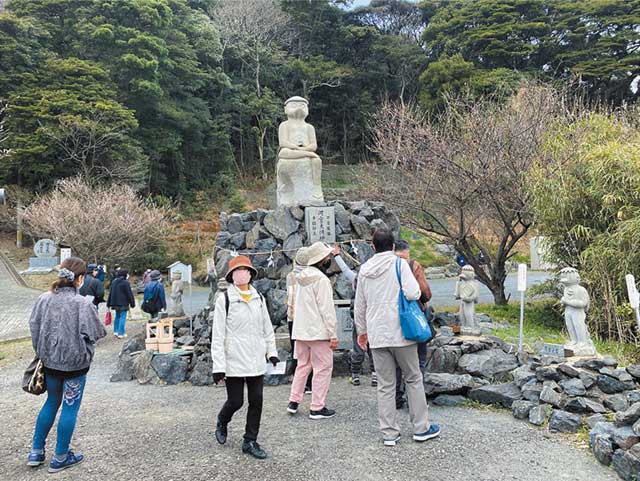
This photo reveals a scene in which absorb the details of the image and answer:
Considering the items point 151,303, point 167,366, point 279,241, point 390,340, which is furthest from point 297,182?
point 390,340

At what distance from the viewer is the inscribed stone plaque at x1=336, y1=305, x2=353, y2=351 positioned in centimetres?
620

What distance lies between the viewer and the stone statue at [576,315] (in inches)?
201

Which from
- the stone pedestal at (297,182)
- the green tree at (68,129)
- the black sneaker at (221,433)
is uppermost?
the green tree at (68,129)

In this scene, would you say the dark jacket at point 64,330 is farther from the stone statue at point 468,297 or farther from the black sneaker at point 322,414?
the stone statue at point 468,297

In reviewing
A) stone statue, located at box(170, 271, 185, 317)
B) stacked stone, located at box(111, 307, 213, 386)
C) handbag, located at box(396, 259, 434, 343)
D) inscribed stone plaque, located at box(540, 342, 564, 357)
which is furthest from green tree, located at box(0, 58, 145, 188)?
handbag, located at box(396, 259, 434, 343)

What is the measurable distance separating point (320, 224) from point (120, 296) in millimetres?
4423

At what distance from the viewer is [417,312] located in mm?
3398

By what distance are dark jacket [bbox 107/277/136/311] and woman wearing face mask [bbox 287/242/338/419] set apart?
5.75 metres

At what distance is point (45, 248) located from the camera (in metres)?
18.5

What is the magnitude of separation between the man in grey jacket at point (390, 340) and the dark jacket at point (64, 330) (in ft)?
6.82

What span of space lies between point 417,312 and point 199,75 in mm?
26059

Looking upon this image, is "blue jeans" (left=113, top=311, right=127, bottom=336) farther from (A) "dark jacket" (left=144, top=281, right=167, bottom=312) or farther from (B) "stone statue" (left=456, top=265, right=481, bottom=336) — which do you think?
(B) "stone statue" (left=456, top=265, right=481, bottom=336)

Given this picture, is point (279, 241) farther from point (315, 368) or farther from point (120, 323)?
point (120, 323)

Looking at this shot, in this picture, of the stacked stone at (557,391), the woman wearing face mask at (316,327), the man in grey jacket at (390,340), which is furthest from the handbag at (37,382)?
the stacked stone at (557,391)
